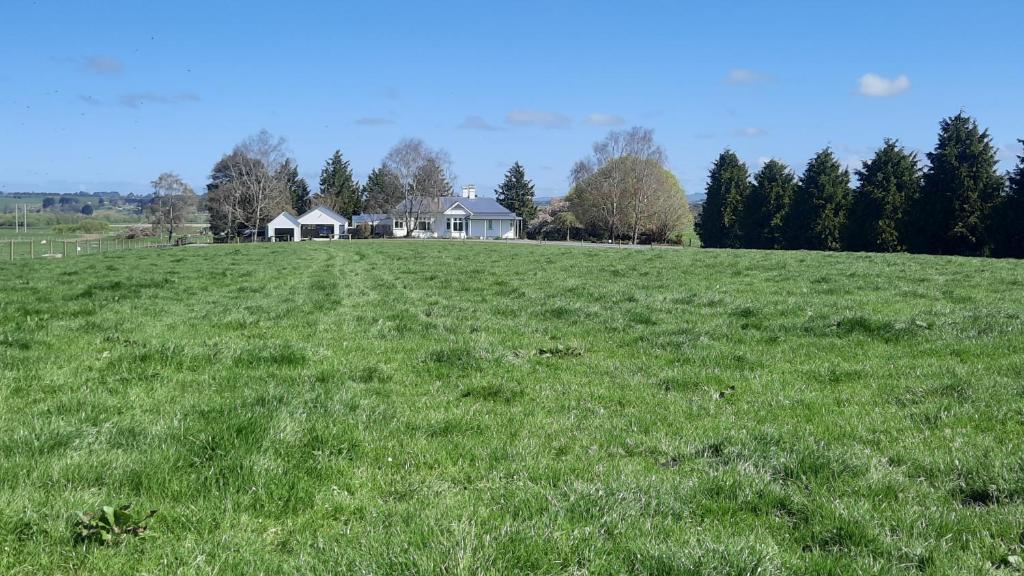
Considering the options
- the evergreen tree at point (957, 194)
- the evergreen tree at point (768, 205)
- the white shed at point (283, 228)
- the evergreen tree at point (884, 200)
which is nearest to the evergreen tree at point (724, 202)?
the evergreen tree at point (768, 205)

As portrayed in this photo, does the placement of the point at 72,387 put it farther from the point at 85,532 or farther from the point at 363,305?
the point at 363,305

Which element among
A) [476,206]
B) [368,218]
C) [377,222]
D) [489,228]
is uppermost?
[476,206]

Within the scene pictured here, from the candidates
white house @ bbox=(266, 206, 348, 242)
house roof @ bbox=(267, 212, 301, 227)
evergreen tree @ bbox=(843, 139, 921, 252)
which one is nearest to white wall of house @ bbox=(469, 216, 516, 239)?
white house @ bbox=(266, 206, 348, 242)

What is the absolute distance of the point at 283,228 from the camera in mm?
107562

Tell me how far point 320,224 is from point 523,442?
375 ft

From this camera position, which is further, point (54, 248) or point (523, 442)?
point (54, 248)

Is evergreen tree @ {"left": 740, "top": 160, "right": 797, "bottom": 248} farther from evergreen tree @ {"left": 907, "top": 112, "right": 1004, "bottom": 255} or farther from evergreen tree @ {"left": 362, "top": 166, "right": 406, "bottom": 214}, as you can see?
evergreen tree @ {"left": 362, "top": 166, "right": 406, "bottom": 214}

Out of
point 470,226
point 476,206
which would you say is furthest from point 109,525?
point 476,206

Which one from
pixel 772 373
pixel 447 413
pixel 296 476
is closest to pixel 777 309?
pixel 772 373

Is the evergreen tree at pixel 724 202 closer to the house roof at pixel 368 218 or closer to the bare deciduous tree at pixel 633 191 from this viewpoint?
the bare deciduous tree at pixel 633 191

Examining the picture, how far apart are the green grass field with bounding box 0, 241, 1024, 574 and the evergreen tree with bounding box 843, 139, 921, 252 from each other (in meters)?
45.9

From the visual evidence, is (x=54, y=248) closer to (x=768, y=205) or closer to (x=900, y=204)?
(x=768, y=205)

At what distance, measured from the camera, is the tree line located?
47.3 metres

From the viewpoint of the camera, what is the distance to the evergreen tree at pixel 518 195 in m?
131
